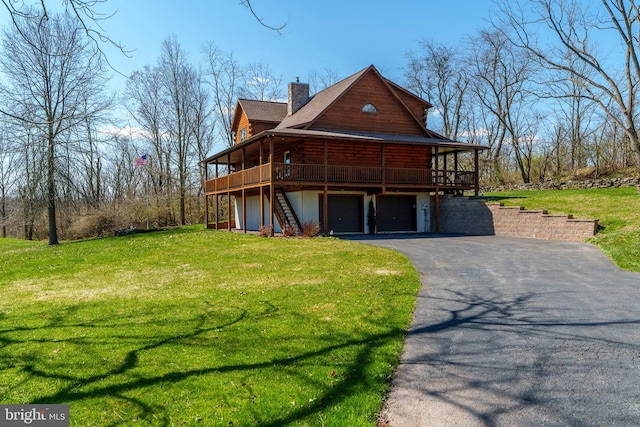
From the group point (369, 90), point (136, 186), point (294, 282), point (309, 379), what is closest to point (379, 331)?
point (309, 379)

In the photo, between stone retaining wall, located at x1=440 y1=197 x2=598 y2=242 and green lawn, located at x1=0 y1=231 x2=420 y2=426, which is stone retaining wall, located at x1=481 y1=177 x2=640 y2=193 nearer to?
stone retaining wall, located at x1=440 y1=197 x2=598 y2=242

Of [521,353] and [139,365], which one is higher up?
[139,365]

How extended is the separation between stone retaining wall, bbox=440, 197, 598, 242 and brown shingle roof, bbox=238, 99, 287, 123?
12.8m

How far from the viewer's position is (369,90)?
24.6 meters

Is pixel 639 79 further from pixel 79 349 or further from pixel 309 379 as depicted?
pixel 79 349

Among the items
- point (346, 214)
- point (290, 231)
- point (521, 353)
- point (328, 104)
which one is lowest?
point (521, 353)

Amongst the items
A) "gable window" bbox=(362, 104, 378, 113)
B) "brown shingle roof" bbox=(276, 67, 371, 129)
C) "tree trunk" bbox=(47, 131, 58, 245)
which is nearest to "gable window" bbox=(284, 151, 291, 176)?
"brown shingle roof" bbox=(276, 67, 371, 129)

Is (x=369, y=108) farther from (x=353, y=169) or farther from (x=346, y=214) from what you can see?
(x=346, y=214)

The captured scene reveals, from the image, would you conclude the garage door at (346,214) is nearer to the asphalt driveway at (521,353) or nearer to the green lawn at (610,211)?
the green lawn at (610,211)

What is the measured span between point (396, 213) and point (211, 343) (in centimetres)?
1995

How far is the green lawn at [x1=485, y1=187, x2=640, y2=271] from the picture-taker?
1260cm

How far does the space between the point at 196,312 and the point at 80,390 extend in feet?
9.30

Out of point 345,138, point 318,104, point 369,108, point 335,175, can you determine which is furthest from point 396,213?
point 318,104

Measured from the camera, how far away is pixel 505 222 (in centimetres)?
2017
